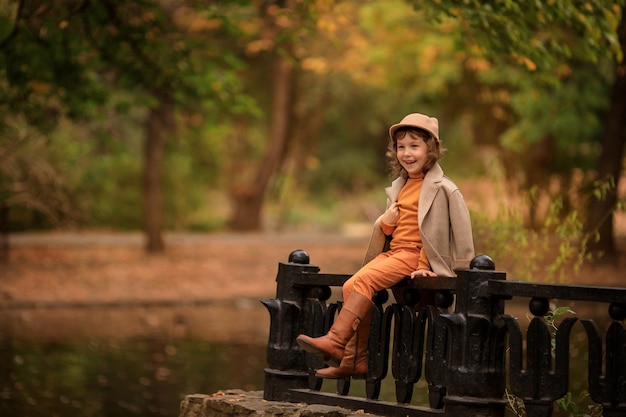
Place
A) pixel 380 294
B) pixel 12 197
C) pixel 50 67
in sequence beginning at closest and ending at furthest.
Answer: pixel 380 294 → pixel 50 67 → pixel 12 197

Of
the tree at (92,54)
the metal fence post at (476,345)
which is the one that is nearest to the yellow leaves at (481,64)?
the tree at (92,54)

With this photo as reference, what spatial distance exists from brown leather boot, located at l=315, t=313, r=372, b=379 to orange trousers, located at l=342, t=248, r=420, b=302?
22 centimetres

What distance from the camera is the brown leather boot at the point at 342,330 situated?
5.85 meters

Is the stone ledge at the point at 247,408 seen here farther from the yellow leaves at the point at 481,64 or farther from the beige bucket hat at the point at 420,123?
the yellow leaves at the point at 481,64

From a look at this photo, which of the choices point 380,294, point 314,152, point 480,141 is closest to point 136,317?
point 380,294

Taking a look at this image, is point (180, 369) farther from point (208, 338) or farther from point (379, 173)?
point (379, 173)

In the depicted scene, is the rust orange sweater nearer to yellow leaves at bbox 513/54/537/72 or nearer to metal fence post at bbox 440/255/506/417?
metal fence post at bbox 440/255/506/417

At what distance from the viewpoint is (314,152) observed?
4250cm

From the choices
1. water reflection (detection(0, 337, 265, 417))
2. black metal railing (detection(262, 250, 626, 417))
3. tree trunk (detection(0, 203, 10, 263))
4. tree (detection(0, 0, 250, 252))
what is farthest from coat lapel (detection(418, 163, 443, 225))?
tree trunk (detection(0, 203, 10, 263))

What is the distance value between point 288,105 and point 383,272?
77.8 ft

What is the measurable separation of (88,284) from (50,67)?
7.83 m

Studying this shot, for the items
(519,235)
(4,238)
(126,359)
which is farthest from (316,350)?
(4,238)

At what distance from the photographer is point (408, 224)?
19.7 ft

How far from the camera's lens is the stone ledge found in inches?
243
